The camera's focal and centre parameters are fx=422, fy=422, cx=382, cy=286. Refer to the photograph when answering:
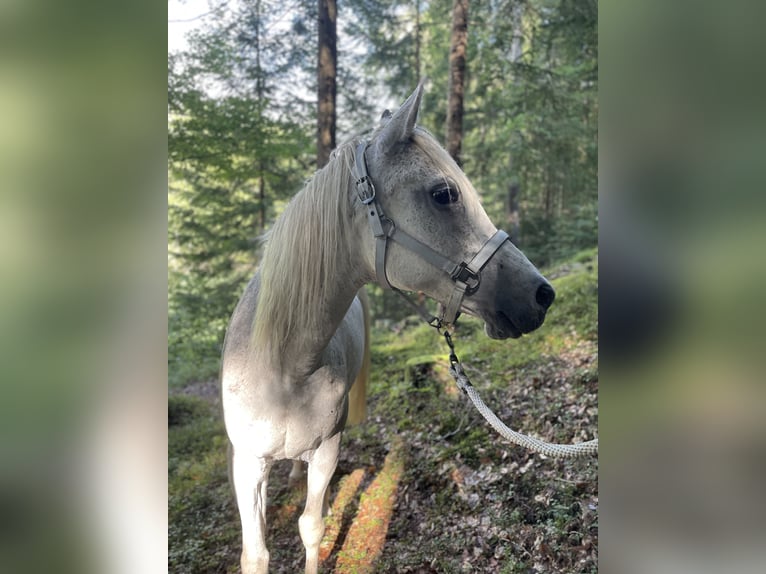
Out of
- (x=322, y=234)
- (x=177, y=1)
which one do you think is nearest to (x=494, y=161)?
(x=177, y=1)

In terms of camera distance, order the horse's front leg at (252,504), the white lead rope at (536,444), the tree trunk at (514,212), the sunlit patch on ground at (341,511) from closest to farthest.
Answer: the white lead rope at (536,444)
the horse's front leg at (252,504)
the sunlit patch on ground at (341,511)
the tree trunk at (514,212)

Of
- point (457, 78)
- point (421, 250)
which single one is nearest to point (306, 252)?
point (421, 250)

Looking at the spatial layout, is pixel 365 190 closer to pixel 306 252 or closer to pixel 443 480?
pixel 306 252

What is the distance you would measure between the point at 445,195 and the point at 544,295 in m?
0.53

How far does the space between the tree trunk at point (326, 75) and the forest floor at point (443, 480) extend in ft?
9.91

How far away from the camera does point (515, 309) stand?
1569 millimetres

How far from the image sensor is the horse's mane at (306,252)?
1.75 metres

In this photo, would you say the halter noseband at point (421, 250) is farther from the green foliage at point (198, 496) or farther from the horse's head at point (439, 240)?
the green foliage at point (198, 496)

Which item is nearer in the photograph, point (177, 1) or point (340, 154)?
point (340, 154)

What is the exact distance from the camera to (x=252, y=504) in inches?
84.7

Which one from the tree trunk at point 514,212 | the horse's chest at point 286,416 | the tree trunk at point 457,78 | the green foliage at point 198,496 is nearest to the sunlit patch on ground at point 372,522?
the green foliage at point 198,496
